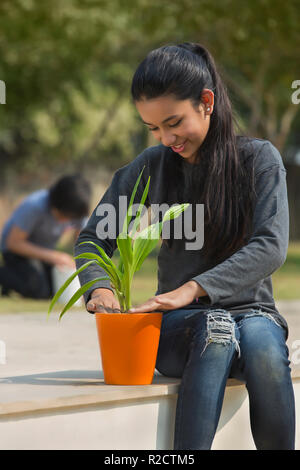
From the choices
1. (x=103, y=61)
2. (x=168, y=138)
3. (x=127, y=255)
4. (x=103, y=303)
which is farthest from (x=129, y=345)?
(x=103, y=61)

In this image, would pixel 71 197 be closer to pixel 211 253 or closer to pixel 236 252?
pixel 211 253

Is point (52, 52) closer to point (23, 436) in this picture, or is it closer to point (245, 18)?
point (245, 18)

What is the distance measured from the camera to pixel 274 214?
272 centimetres

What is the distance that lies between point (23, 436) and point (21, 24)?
1322 cm

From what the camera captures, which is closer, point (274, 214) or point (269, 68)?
point (274, 214)

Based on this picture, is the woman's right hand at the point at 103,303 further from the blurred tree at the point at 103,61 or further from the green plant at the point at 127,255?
the blurred tree at the point at 103,61

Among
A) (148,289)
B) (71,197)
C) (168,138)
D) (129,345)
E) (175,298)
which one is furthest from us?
(148,289)

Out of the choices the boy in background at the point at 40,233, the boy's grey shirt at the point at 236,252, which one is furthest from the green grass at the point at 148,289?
the boy's grey shirt at the point at 236,252

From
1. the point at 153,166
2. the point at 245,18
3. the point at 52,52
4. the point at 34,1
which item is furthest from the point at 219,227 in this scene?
the point at 52,52

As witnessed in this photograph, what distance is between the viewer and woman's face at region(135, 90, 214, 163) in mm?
2721

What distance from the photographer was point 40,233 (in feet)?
24.7

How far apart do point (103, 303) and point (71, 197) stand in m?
4.41

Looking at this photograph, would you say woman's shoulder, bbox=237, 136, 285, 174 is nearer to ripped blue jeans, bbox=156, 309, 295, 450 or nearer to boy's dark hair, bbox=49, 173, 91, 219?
ripped blue jeans, bbox=156, 309, 295, 450

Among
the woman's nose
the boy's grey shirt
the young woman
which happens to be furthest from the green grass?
the woman's nose
